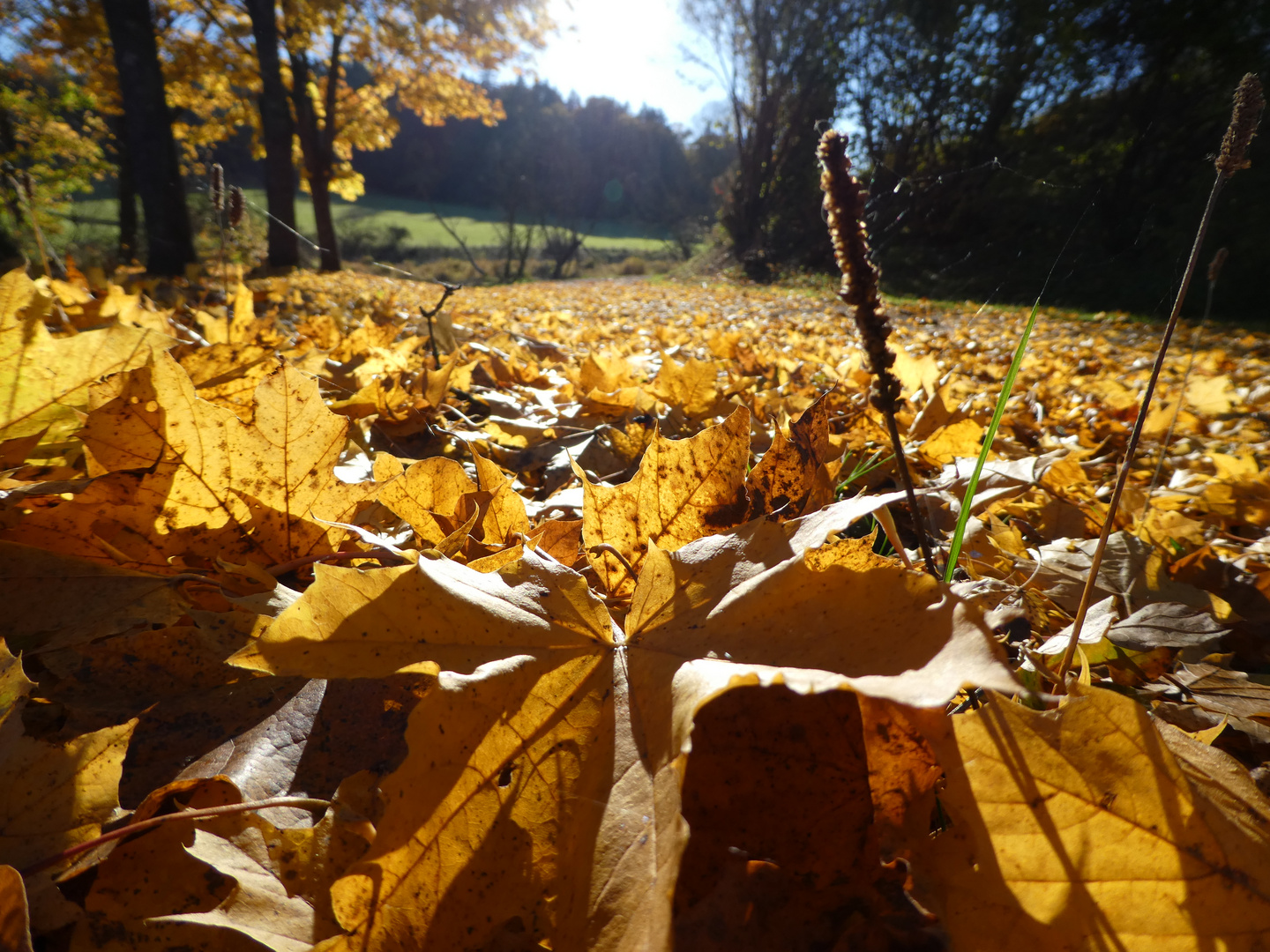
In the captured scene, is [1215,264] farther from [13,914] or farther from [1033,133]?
[1033,133]

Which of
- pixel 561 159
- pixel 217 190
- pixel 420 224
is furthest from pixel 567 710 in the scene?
pixel 561 159

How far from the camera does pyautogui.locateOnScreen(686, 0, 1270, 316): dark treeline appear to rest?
3156 millimetres

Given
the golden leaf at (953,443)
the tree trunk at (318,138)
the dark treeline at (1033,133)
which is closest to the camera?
the golden leaf at (953,443)

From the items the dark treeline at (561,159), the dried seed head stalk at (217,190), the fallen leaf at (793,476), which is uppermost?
the dark treeline at (561,159)

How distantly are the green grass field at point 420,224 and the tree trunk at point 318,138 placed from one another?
15.9ft

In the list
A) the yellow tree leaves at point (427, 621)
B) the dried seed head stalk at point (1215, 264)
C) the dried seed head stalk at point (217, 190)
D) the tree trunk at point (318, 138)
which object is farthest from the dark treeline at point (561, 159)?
the yellow tree leaves at point (427, 621)

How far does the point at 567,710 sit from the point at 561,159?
3793cm

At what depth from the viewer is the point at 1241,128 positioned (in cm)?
46

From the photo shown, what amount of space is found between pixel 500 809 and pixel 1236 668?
82cm

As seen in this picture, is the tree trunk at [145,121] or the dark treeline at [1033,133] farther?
the tree trunk at [145,121]

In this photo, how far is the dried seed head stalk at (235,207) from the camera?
1.53 metres

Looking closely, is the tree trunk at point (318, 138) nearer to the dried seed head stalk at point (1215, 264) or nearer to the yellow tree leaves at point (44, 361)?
the yellow tree leaves at point (44, 361)

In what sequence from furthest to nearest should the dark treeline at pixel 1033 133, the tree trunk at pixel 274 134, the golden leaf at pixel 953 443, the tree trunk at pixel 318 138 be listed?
the tree trunk at pixel 318 138, the tree trunk at pixel 274 134, the dark treeline at pixel 1033 133, the golden leaf at pixel 953 443

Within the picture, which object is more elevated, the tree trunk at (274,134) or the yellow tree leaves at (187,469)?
the tree trunk at (274,134)
